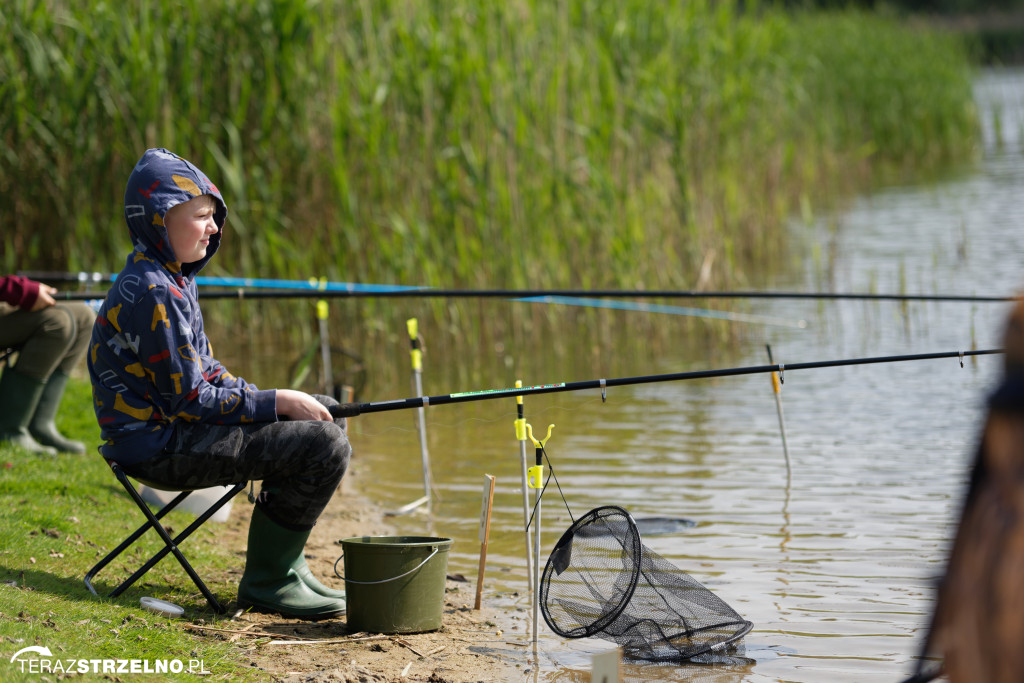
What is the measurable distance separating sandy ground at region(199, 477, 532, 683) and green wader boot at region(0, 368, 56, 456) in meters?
1.84

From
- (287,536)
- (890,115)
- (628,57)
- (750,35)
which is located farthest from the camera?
(890,115)

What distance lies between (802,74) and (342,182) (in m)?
9.98

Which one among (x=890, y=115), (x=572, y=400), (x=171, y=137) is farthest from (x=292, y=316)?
(x=890, y=115)

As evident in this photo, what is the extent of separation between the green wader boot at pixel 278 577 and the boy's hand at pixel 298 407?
1.40 feet

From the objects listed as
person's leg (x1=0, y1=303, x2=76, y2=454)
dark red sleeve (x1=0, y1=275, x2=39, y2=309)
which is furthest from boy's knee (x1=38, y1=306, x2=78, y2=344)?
dark red sleeve (x1=0, y1=275, x2=39, y2=309)

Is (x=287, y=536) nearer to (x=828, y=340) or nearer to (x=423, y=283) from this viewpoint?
(x=423, y=283)

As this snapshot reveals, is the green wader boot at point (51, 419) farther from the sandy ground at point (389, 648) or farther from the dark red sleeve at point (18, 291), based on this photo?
the sandy ground at point (389, 648)

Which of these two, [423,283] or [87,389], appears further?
[423,283]

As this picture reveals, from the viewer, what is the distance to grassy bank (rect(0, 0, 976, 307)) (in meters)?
8.27

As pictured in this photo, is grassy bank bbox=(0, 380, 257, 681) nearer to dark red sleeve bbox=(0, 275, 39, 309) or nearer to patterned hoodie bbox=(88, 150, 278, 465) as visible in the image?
patterned hoodie bbox=(88, 150, 278, 465)

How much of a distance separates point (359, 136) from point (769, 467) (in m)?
3.89

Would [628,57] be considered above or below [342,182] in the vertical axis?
above

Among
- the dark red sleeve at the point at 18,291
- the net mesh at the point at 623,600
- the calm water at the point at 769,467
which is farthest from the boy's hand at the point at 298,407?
the dark red sleeve at the point at 18,291

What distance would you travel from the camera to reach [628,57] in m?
9.44
